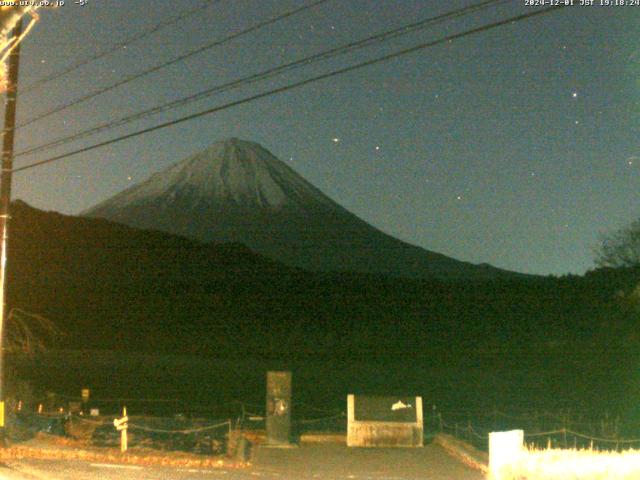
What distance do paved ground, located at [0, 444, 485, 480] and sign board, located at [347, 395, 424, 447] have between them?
490 mm

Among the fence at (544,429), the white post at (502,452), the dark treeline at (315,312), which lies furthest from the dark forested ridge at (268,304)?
the white post at (502,452)

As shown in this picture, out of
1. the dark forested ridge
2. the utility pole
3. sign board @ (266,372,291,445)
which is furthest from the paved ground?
the dark forested ridge

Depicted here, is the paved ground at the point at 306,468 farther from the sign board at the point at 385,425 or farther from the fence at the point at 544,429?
the fence at the point at 544,429

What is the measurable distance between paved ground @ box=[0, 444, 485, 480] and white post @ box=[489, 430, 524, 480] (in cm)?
256

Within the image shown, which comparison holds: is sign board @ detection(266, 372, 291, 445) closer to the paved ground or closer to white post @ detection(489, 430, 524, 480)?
the paved ground

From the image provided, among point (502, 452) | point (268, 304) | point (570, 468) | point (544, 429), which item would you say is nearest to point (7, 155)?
point (502, 452)

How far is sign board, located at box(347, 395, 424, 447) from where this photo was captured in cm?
2355

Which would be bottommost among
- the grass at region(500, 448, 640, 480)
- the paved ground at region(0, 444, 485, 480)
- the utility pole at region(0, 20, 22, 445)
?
the paved ground at region(0, 444, 485, 480)

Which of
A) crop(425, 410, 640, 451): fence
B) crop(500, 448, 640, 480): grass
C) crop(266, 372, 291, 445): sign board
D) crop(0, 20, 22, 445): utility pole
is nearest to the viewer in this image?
crop(500, 448, 640, 480): grass

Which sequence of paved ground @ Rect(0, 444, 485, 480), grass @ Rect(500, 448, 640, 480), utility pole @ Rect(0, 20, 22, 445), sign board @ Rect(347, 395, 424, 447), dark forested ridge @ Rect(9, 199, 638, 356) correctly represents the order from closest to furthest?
grass @ Rect(500, 448, 640, 480) → paved ground @ Rect(0, 444, 485, 480) → utility pole @ Rect(0, 20, 22, 445) → sign board @ Rect(347, 395, 424, 447) → dark forested ridge @ Rect(9, 199, 638, 356)

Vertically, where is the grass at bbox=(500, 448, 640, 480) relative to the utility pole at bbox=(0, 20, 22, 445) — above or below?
below

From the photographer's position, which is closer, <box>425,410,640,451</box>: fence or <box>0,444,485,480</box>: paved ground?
<box>0,444,485,480</box>: paved ground

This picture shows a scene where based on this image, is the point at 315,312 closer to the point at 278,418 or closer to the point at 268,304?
the point at 268,304

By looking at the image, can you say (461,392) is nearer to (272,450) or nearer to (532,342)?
(532,342)
